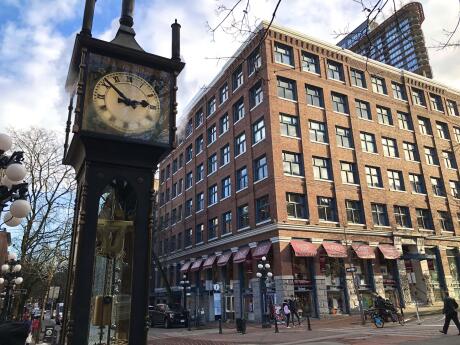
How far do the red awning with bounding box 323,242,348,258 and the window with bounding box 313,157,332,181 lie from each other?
517cm

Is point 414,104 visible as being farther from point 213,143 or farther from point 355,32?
point 355,32

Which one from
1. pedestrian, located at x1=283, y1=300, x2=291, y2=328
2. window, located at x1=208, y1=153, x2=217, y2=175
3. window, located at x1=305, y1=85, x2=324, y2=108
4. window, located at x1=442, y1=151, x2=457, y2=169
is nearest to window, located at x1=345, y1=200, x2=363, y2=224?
window, located at x1=305, y1=85, x2=324, y2=108

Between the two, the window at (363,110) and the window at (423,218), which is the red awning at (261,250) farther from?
the window at (423,218)

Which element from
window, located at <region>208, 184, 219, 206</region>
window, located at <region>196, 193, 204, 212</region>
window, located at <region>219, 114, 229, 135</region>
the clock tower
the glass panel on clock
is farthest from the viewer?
window, located at <region>196, 193, 204, 212</region>

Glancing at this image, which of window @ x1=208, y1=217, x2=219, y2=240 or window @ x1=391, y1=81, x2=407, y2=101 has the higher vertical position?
window @ x1=391, y1=81, x2=407, y2=101

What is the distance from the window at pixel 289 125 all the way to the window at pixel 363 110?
7233 mm

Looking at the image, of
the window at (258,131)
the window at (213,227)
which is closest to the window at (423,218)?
the window at (258,131)

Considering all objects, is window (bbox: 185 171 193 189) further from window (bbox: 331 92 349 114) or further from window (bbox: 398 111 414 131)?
window (bbox: 398 111 414 131)

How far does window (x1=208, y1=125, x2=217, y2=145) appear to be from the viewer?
40156 mm

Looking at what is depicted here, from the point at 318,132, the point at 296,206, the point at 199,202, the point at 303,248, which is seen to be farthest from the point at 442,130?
the point at 199,202

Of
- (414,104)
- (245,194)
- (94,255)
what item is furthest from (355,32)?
(414,104)

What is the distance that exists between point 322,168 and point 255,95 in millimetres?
8258

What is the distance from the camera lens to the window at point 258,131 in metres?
31.3

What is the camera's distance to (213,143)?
39969mm
